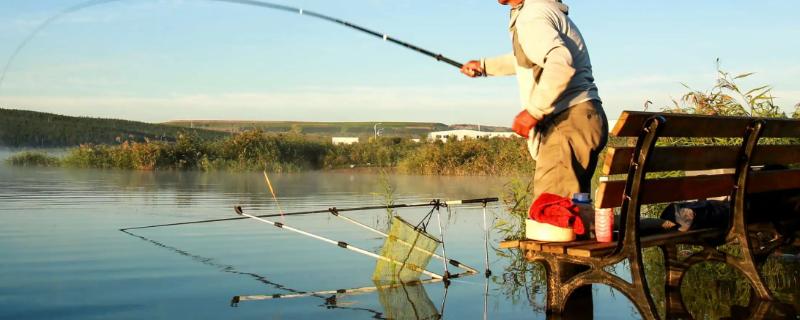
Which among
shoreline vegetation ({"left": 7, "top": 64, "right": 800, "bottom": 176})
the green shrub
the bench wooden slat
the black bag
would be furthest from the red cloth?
the green shrub

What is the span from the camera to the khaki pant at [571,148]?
498cm

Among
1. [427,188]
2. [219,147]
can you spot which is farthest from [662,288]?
[219,147]

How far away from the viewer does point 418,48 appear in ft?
24.1

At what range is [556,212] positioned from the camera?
4.54 m

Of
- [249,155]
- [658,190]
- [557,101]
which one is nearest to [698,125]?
[658,190]

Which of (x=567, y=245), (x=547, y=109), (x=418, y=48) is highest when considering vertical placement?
(x=418, y=48)

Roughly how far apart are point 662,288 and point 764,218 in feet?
2.90

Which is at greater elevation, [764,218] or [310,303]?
[764,218]

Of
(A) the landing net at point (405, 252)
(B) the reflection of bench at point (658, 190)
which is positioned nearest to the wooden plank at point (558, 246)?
(B) the reflection of bench at point (658, 190)

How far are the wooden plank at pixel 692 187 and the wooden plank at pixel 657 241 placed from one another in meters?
0.18

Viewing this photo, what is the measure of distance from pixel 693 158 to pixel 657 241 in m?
0.46

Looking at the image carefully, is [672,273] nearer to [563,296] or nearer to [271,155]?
[563,296]

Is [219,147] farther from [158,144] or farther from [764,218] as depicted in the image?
[764,218]

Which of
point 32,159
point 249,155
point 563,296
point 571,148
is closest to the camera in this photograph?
point 563,296
